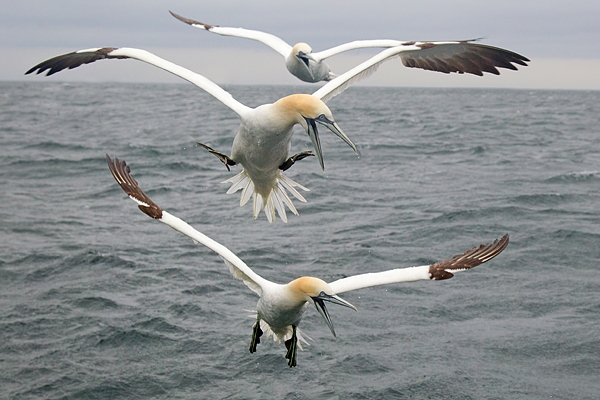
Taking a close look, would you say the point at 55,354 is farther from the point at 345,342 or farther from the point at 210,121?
the point at 210,121

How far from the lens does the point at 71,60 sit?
967cm

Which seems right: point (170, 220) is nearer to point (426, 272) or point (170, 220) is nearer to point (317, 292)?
point (317, 292)

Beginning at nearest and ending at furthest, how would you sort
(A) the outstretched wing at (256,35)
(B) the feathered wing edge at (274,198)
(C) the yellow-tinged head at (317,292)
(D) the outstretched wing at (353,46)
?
(C) the yellow-tinged head at (317,292) → (B) the feathered wing edge at (274,198) → (D) the outstretched wing at (353,46) → (A) the outstretched wing at (256,35)

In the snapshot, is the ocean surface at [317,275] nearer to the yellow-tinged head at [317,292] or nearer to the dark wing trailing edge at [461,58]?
the yellow-tinged head at [317,292]

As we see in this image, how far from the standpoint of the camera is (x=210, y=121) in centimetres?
5131

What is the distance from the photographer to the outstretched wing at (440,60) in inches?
344

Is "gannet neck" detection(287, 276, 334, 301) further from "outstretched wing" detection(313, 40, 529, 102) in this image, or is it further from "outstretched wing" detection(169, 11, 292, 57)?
"outstretched wing" detection(169, 11, 292, 57)

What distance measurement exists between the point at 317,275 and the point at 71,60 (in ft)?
23.9

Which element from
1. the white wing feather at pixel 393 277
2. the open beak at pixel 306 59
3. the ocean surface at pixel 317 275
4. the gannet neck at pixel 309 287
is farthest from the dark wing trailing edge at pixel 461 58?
the ocean surface at pixel 317 275

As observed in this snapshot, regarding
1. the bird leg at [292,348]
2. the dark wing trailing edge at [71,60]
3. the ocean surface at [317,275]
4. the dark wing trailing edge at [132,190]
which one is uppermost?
the dark wing trailing edge at [71,60]

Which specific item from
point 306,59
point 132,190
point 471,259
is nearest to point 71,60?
point 132,190

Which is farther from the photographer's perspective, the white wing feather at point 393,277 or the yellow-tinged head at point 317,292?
the yellow-tinged head at point 317,292

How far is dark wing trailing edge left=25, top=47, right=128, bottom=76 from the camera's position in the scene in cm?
938

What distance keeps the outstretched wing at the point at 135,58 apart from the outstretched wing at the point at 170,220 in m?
1.09
